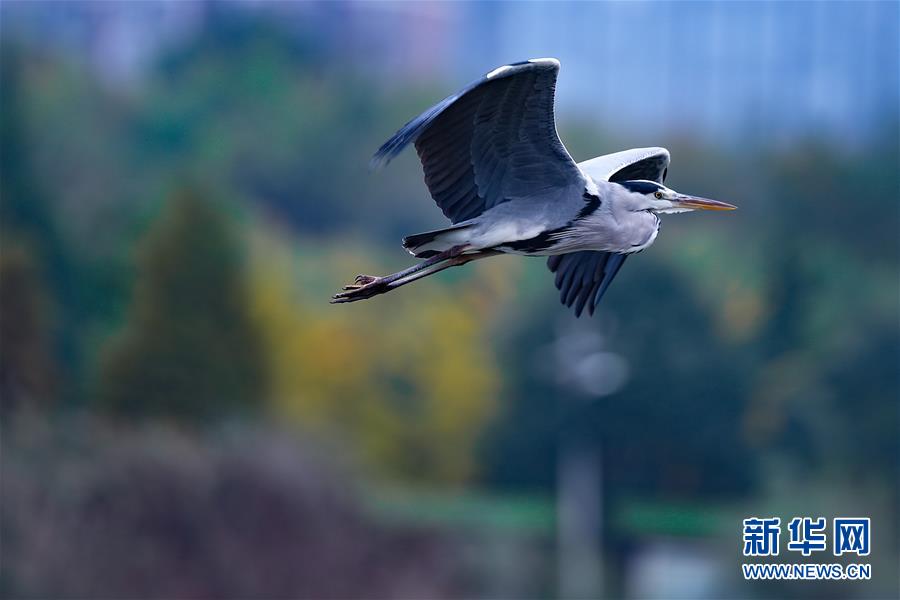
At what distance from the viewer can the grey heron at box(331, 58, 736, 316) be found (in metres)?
8.15

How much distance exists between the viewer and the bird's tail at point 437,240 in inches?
328

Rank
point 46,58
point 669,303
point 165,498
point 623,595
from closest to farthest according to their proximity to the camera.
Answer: point 165,498 → point 623,595 → point 669,303 → point 46,58

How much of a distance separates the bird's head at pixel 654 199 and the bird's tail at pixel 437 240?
91 cm

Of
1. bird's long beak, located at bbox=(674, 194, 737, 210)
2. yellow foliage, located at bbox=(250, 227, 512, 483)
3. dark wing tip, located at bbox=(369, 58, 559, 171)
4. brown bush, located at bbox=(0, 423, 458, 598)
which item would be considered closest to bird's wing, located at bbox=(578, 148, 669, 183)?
bird's long beak, located at bbox=(674, 194, 737, 210)

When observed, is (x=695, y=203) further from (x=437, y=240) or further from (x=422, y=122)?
(x=422, y=122)

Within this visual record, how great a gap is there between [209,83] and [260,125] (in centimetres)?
382

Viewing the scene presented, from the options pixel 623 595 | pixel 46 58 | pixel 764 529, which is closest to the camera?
pixel 764 529

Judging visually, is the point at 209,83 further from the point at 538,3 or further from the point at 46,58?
the point at 538,3

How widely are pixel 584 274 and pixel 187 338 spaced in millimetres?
27862

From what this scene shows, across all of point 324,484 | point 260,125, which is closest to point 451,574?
point 324,484

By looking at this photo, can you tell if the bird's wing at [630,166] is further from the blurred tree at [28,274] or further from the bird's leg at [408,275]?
the blurred tree at [28,274]

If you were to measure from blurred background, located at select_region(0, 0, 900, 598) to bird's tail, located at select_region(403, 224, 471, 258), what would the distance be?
55.5 ft

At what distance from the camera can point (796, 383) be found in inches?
1686

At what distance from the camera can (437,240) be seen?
27.6ft
